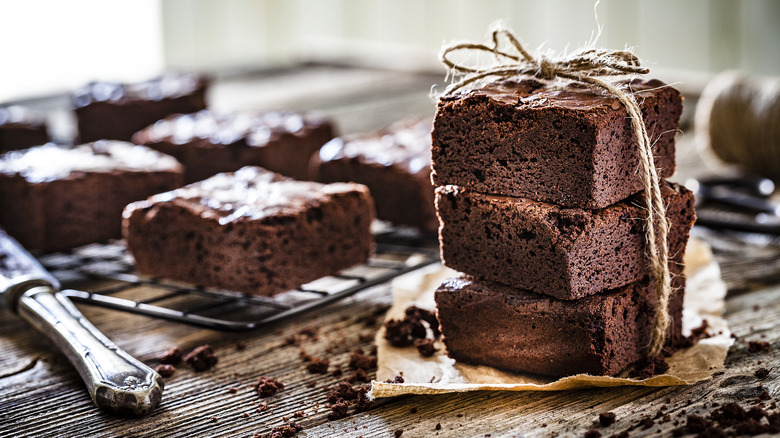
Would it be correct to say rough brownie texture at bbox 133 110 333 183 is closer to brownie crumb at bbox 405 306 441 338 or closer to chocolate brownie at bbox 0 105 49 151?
chocolate brownie at bbox 0 105 49 151

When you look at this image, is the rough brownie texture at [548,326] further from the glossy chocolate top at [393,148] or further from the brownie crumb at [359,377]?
the glossy chocolate top at [393,148]

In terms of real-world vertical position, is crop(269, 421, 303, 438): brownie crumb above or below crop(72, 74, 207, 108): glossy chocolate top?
below

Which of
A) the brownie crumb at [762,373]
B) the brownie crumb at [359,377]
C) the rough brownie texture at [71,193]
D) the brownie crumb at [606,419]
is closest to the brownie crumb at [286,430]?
the brownie crumb at [359,377]

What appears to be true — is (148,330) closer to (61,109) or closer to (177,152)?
(177,152)

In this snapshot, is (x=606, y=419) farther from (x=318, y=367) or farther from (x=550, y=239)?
(x=318, y=367)

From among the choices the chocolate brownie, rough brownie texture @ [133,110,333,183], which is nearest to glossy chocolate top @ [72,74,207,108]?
the chocolate brownie

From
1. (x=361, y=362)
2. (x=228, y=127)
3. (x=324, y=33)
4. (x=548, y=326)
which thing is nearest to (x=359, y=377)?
(x=361, y=362)

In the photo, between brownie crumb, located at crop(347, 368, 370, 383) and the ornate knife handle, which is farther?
brownie crumb, located at crop(347, 368, 370, 383)

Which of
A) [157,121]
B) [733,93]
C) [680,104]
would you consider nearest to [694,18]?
[733,93]
